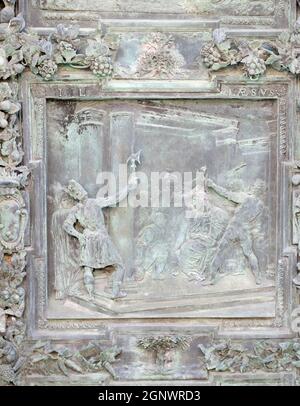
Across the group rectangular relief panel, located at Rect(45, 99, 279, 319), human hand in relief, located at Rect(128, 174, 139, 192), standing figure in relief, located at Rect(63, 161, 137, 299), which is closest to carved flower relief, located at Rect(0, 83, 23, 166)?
rectangular relief panel, located at Rect(45, 99, 279, 319)

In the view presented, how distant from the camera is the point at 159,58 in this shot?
6.99 m

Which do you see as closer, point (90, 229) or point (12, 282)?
point (12, 282)

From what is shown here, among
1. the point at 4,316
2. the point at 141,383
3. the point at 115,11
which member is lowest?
the point at 141,383

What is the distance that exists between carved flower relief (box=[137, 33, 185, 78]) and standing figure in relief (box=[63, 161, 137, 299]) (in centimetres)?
84

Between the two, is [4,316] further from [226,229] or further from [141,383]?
[226,229]

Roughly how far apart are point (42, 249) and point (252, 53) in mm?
2245

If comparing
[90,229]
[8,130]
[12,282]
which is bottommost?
[12,282]

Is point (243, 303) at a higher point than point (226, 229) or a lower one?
lower

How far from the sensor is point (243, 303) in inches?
283

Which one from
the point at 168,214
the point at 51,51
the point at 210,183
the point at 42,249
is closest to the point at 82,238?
the point at 42,249

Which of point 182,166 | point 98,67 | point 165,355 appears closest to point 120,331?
point 165,355

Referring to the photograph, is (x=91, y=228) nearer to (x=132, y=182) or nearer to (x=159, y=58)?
(x=132, y=182)

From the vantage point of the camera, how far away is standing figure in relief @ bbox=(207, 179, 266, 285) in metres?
7.12

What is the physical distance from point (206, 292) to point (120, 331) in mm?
753
